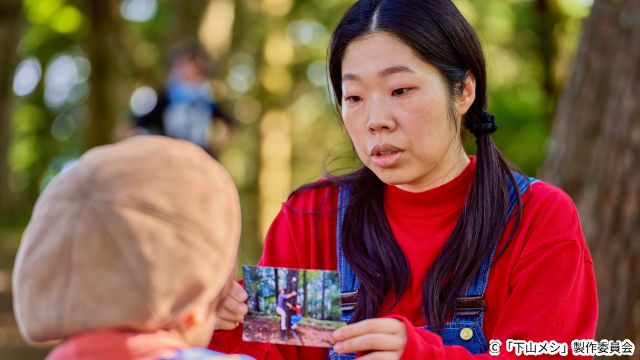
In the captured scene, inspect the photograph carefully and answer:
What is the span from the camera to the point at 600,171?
4.26 metres

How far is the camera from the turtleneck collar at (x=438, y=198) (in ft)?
8.41

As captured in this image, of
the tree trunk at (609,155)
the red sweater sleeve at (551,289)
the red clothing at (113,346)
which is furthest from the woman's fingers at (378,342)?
the tree trunk at (609,155)

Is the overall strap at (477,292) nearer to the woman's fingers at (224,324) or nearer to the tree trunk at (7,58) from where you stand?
the woman's fingers at (224,324)

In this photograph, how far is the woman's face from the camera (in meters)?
2.38

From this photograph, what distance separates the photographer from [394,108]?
2.38m

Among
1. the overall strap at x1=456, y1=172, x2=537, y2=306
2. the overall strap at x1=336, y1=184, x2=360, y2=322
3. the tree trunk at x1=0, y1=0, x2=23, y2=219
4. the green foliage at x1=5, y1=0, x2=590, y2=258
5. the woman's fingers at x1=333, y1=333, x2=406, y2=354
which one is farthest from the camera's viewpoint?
the green foliage at x1=5, y1=0, x2=590, y2=258

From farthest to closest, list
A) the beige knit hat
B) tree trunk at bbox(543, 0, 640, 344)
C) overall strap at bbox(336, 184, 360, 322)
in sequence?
tree trunk at bbox(543, 0, 640, 344) → overall strap at bbox(336, 184, 360, 322) → the beige knit hat

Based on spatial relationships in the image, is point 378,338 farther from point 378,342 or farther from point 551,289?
point 551,289

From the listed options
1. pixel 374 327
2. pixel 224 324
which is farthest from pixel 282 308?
pixel 374 327

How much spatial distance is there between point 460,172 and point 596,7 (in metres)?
2.15

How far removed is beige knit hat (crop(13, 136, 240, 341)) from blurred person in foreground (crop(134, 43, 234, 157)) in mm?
5436

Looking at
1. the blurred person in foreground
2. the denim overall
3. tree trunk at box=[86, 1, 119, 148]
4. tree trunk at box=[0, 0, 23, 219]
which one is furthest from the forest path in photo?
tree trunk at box=[86, 1, 119, 148]

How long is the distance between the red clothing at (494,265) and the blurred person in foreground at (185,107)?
4.44m

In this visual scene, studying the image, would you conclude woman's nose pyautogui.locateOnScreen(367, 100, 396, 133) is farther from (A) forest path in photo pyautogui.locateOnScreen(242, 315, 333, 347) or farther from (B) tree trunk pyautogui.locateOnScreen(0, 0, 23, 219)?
(B) tree trunk pyautogui.locateOnScreen(0, 0, 23, 219)
